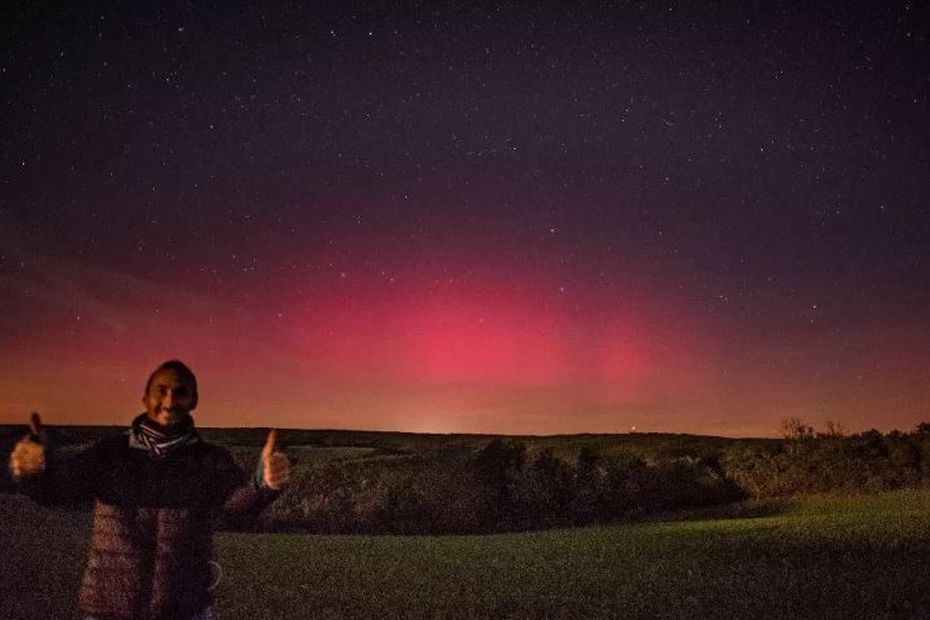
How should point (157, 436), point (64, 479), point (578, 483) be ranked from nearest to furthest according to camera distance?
point (64, 479), point (157, 436), point (578, 483)

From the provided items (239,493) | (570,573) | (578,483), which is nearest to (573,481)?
(578,483)

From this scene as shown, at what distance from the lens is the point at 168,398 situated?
20.7ft

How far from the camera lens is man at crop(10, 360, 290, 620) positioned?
20.6 ft

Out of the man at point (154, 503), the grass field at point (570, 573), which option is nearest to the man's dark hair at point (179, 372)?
the man at point (154, 503)

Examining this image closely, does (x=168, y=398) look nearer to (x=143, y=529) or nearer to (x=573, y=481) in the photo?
(x=143, y=529)

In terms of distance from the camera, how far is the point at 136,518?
634cm

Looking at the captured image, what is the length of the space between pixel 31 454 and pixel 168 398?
2.95ft

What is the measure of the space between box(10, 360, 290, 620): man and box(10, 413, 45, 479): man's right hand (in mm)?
341

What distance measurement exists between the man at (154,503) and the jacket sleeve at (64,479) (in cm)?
1

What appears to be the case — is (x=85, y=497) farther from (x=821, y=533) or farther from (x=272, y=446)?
(x=821, y=533)

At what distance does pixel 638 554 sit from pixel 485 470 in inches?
1689

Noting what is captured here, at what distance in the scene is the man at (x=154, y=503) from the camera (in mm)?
6273

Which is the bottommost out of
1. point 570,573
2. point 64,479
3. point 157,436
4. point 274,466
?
point 570,573

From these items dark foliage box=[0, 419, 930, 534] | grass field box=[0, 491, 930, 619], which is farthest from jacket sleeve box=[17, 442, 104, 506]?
dark foliage box=[0, 419, 930, 534]
